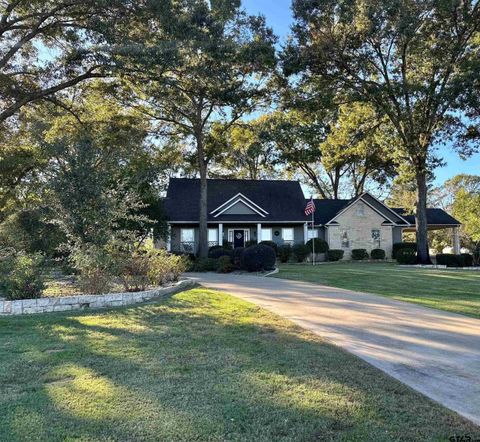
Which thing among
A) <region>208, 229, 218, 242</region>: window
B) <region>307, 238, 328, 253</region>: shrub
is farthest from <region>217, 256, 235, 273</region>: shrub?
<region>307, 238, 328, 253</region>: shrub

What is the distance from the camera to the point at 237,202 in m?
30.5

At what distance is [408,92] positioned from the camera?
24172 mm

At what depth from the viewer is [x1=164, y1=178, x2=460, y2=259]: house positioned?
3023cm

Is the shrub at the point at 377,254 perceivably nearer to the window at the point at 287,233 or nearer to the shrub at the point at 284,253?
the window at the point at 287,233

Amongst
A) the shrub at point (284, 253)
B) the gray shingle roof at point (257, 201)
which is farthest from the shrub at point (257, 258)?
the gray shingle roof at point (257, 201)

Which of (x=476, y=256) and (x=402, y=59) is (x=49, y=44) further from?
(x=476, y=256)

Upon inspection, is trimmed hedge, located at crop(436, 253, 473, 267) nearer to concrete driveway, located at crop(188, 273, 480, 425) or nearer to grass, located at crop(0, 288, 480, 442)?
concrete driveway, located at crop(188, 273, 480, 425)

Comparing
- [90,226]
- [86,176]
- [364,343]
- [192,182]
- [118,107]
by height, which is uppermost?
[118,107]

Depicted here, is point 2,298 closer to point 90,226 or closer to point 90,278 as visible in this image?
point 90,278

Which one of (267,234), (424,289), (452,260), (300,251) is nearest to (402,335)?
(424,289)

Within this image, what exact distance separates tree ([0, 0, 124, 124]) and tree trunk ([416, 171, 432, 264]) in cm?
1908

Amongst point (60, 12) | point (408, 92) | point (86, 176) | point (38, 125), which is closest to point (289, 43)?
point (408, 92)

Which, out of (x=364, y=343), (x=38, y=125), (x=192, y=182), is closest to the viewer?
(x=364, y=343)

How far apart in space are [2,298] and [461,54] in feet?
81.7
